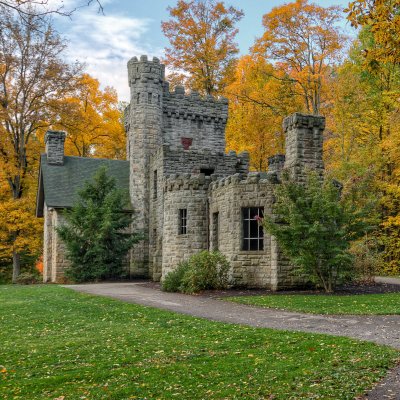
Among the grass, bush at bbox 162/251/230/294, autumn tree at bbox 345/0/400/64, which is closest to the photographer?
the grass

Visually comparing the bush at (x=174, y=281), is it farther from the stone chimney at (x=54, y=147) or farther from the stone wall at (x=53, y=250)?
the stone chimney at (x=54, y=147)

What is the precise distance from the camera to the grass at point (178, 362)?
21.8ft

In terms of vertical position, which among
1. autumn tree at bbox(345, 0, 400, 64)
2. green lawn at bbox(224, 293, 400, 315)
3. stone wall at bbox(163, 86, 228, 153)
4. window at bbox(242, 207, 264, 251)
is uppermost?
stone wall at bbox(163, 86, 228, 153)

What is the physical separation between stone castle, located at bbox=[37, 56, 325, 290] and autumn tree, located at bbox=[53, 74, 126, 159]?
6622 mm

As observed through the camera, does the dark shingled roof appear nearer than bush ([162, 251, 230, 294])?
No

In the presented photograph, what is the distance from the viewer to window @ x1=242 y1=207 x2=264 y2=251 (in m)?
19.0

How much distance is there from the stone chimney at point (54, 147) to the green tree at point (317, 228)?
54.2ft

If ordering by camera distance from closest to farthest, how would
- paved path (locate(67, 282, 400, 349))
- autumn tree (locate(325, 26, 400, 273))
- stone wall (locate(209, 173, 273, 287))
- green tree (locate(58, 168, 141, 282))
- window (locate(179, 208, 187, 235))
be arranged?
paved path (locate(67, 282, 400, 349)) < stone wall (locate(209, 173, 273, 287)) < window (locate(179, 208, 187, 235)) < green tree (locate(58, 168, 141, 282)) < autumn tree (locate(325, 26, 400, 273))

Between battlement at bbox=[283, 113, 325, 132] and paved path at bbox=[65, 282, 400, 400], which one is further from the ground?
battlement at bbox=[283, 113, 325, 132]

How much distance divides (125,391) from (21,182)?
28.5 m

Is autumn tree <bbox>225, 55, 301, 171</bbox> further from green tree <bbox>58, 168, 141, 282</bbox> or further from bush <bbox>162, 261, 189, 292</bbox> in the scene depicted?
bush <bbox>162, 261, 189, 292</bbox>

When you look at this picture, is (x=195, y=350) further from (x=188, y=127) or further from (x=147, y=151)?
(x=188, y=127)

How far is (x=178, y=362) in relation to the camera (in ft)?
26.5

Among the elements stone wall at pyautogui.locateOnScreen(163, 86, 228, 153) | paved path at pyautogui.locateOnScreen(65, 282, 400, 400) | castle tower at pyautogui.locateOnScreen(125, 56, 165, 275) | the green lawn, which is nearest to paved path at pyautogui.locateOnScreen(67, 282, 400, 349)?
paved path at pyautogui.locateOnScreen(65, 282, 400, 400)
